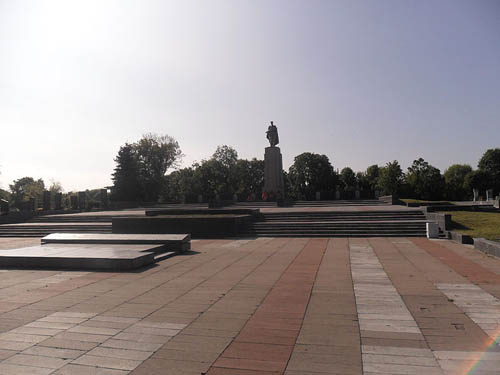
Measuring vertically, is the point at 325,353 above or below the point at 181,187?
below

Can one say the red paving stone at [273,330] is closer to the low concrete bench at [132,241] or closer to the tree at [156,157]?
the low concrete bench at [132,241]

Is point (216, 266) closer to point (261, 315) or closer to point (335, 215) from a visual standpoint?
point (261, 315)

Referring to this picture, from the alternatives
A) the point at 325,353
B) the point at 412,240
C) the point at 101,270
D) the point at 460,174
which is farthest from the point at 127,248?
the point at 460,174

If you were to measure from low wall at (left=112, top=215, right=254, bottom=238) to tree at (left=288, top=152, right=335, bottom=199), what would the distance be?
1980 inches

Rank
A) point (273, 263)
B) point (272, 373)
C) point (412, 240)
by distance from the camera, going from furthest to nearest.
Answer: point (412, 240)
point (273, 263)
point (272, 373)

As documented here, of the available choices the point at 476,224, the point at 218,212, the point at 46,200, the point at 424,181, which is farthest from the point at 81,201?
the point at 424,181

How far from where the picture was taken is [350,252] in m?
11.1

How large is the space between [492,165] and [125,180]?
64362 mm

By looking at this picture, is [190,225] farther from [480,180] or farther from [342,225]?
[480,180]

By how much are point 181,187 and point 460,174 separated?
201 ft

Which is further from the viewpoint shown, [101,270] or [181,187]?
[181,187]

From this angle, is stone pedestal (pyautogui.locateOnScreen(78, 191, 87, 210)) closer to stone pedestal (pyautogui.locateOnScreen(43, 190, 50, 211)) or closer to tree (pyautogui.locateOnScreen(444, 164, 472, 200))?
stone pedestal (pyautogui.locateOnScreen(43, 190, 50, 211))

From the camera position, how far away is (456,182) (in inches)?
2958

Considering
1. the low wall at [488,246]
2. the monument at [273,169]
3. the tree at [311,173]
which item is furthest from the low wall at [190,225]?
the tree at [311,173]
